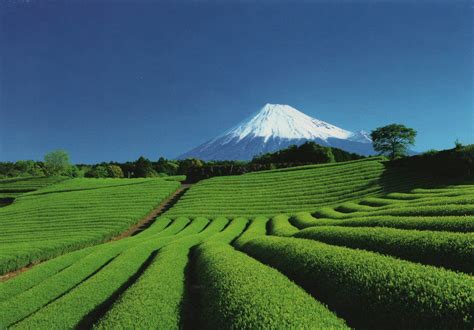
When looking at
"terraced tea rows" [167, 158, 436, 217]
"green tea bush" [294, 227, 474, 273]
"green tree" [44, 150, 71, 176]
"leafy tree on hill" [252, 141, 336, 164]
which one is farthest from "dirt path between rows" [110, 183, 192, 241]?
"green tree" [44, 150, 71, 176]

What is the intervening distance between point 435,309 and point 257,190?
4735 centimetres

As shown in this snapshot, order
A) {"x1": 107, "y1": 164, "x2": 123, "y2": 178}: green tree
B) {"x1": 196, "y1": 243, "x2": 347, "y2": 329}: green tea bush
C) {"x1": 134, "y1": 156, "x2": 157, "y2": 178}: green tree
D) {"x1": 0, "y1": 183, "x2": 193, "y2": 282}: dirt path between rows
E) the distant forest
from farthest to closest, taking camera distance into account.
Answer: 1. {"x1": 107, "y1": 164, "x2": 123, "y2": 178}: green tree
2. {"x1": 134, "y1": 156, "x2": 157, "y2": 178}: green tree
3. the distant forest
4. {"x1": 0, "y1": 183, "x2": 193, "y2": 282}: dirt path between rows
5. {"x1": 196, "y1": 243, "x2": 347, "y2": 329}: green tea bush

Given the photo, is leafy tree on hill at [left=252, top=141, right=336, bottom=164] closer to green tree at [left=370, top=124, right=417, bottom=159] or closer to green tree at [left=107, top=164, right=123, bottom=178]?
green tree at [left=370, top=124, right=417, bottom=159]

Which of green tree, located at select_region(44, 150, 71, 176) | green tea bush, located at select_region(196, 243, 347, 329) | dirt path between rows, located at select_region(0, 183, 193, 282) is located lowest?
dirt path between rows, located at select_region(0, 183, 193, 282)

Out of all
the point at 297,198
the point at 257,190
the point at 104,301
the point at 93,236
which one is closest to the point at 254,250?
the point at 104,301

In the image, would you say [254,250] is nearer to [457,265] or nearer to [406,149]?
[457,265]

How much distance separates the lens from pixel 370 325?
24.8 ft

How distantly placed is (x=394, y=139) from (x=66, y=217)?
9516 cm

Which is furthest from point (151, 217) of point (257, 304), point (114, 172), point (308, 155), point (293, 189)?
point (114, 172)

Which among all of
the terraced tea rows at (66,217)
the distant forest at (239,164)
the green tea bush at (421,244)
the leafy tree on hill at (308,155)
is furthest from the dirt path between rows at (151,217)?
the leafy tree on hill at (308,155)

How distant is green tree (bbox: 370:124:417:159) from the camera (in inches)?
3674

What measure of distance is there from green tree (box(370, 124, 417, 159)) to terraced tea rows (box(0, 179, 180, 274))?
71.5m

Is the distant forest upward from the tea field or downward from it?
upward

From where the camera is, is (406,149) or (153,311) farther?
(406,149)
